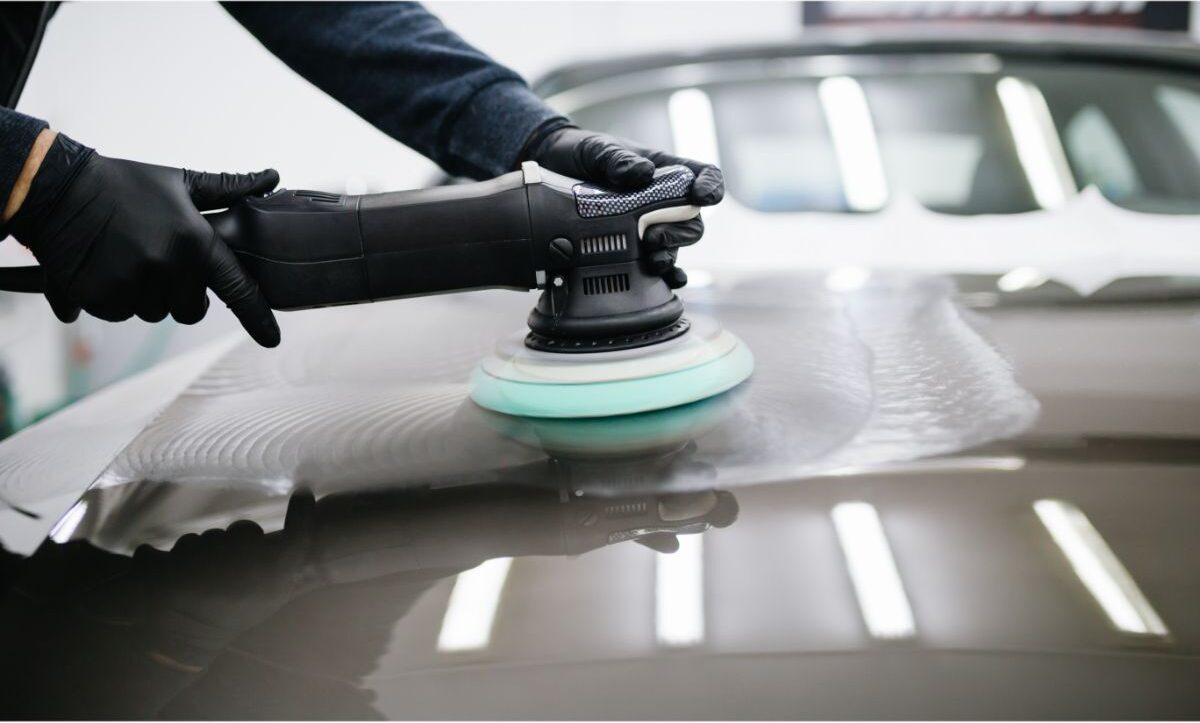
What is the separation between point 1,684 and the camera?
468mm

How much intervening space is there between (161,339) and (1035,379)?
2.07 meters

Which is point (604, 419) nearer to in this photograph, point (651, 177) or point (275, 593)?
point (651, 177)

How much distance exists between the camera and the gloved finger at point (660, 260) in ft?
2.77

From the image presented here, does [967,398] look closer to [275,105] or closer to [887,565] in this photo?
[887,565]

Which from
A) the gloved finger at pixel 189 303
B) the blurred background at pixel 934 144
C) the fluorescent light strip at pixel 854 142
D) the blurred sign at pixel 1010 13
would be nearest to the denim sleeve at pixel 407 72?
the blurred background at pixel 934 144

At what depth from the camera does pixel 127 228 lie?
2.54 ft

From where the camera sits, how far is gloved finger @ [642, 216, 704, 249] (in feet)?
2.75

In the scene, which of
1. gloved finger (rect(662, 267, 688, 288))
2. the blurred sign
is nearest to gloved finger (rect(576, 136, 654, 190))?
gloved finger (rect(662, 267, 688, 288))

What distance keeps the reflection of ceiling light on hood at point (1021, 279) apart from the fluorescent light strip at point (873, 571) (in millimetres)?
638

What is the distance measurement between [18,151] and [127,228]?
105mm

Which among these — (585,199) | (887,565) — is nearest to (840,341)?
(585,199)

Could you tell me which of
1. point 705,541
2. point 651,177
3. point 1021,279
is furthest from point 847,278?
point 705,541

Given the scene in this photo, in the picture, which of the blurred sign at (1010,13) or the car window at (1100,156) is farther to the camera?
the blurred sign at (1010,13)

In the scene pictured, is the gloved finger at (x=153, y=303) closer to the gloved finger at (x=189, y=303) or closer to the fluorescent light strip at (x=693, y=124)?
the gloved finger at (x=189, y=303)
